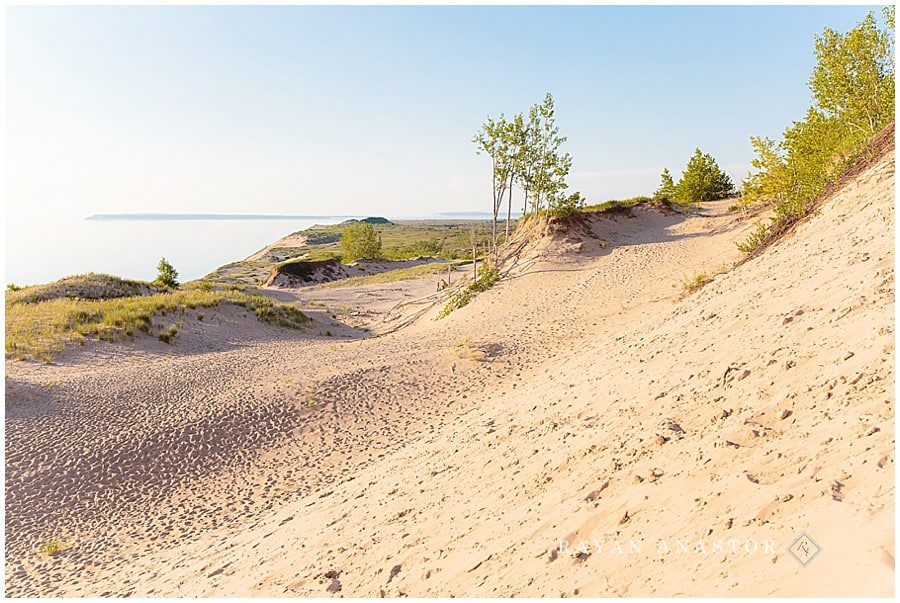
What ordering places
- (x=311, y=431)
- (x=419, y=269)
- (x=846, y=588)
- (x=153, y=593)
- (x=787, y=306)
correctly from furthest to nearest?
1. (x=419, y=269)
2. (x=311, y=431)
3. (x=787, y=306)
4. (x=153, y=593)
5. (x=846, y=588)

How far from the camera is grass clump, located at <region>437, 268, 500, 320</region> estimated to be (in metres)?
24.6

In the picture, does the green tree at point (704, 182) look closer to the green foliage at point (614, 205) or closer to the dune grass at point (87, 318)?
the green foliage at point (614, 205)

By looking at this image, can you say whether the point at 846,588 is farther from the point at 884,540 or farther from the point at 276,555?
the point at 276,555

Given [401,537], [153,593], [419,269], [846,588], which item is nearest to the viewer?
[846,588]

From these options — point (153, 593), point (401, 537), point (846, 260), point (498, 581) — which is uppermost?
point (846, 260)

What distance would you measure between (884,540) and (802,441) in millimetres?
1594

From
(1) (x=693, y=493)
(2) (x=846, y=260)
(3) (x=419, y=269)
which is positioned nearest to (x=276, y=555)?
(1) (x=693, y=493)

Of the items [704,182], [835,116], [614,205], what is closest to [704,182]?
[704,182]

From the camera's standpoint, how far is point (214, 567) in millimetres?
6910

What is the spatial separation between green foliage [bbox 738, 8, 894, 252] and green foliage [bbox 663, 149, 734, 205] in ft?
71.0

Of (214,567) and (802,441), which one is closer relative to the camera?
(802,441)

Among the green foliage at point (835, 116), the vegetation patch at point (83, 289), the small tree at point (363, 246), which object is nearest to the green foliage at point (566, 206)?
the green foliage at point (835, 116)

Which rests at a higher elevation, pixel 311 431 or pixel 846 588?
pixel 846 588

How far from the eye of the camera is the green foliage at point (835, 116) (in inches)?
607
